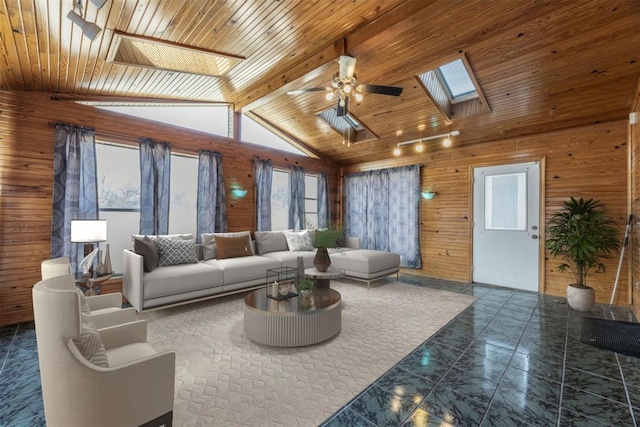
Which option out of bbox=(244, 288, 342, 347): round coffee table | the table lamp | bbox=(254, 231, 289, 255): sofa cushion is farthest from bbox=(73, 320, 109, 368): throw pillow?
bbox=(254, 231, 289, 255): sofa cushion

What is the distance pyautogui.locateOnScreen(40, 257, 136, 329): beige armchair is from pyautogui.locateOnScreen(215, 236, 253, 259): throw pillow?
2128mm

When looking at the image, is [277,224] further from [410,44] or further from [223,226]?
[410,44]

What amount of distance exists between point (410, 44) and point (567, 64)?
5.91 ft

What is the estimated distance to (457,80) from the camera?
168 inches

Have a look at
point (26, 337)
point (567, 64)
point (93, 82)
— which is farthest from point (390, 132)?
point (26, 337)

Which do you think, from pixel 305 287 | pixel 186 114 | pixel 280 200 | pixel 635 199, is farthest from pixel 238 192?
pixel 635 199

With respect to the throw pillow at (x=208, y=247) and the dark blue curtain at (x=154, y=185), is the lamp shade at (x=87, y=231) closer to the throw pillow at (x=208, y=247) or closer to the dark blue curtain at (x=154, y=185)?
the dark blue curtain at (x=154, y=185)

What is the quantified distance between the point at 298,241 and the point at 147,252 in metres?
2.68

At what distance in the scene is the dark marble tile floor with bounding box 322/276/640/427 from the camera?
1.78 metres

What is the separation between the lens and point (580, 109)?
3986mm

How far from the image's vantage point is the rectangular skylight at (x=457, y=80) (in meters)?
3.91

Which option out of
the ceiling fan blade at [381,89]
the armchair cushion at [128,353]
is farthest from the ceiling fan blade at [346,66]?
the armchair cushion at [128,353]

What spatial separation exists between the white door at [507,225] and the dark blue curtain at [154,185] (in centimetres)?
539

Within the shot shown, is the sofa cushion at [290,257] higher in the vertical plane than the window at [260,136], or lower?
lower
